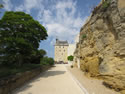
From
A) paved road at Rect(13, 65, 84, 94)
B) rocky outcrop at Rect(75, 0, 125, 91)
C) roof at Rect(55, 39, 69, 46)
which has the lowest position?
paved road at Rect(13, 65, 84, 94)

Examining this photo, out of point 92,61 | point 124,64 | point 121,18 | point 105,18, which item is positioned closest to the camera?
point 124,64

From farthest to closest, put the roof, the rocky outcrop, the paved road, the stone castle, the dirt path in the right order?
the roof → the stone castle → the paved road → the dirt path → the rocky outcrop

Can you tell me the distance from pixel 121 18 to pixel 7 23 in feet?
27.8

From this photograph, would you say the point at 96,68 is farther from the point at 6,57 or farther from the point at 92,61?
the point at 6,57

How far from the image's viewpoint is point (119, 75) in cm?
410

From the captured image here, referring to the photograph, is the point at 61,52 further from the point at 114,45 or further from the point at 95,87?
the point at 114,45

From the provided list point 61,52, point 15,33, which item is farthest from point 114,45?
point 61,52

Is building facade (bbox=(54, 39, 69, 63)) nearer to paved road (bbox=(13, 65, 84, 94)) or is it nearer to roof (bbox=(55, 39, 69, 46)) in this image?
roof (bbox=(55, 39, 69, 46))

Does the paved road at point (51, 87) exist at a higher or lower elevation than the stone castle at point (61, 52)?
lower

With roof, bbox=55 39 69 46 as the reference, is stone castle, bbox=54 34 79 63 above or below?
below

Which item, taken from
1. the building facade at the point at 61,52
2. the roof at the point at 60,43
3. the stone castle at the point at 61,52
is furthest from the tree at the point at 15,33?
the roof at the point at 60,43

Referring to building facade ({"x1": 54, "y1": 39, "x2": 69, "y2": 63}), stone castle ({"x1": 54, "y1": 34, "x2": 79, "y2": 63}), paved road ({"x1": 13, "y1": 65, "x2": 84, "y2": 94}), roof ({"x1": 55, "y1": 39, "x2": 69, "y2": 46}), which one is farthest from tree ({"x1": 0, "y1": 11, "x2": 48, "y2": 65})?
roof ({"x1": 55, "y1": 39, "x2": 69, "y2": 46})

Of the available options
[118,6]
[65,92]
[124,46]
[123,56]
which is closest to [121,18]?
[118,6]

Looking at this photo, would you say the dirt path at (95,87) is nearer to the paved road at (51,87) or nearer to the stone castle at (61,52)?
the paved road at (51,87)
